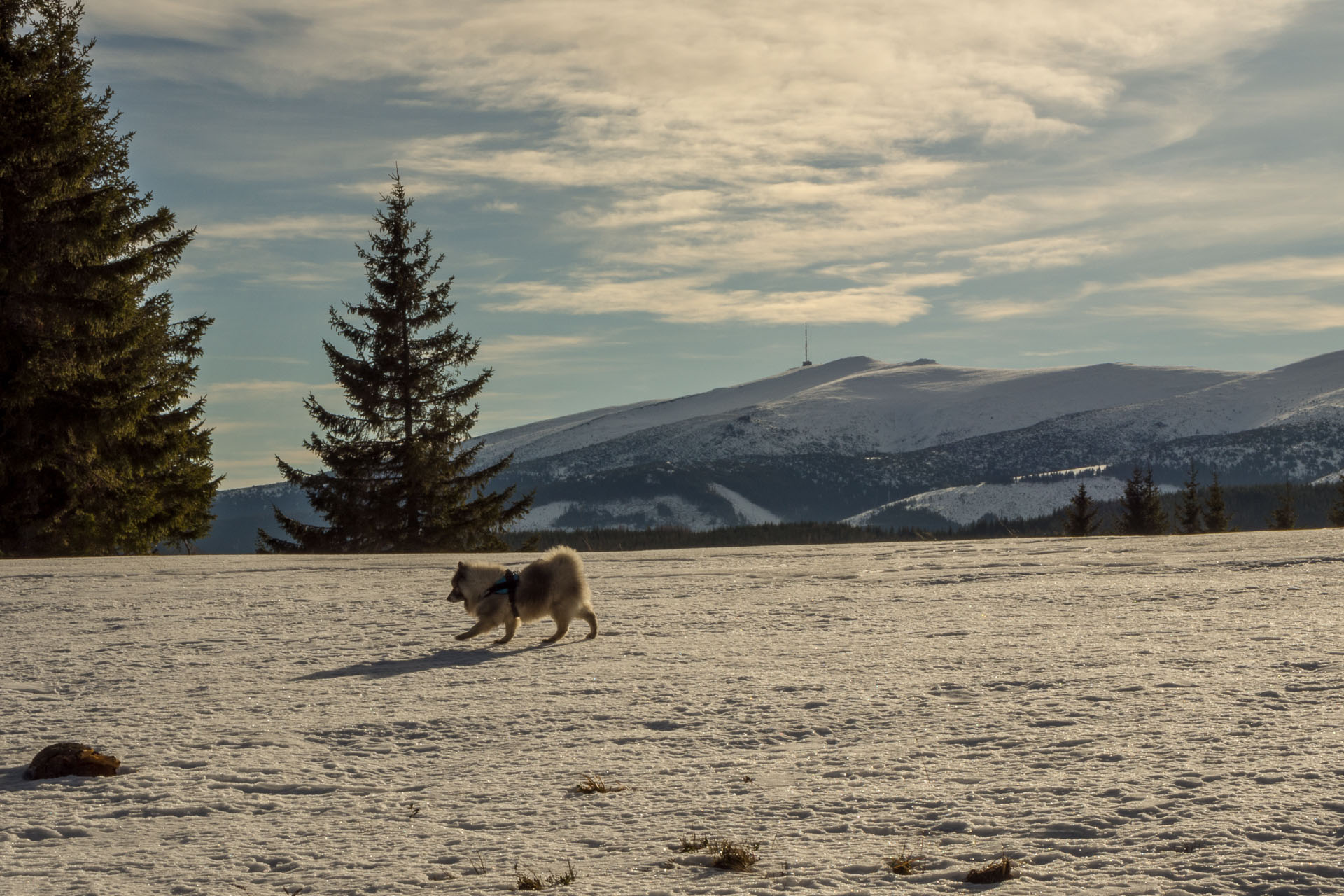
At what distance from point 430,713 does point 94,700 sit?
276 centimetres

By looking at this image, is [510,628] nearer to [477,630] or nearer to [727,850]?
[477,630]

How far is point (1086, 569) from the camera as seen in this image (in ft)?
50.4

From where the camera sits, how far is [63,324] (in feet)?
78.2

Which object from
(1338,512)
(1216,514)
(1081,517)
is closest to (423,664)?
(1081,517)

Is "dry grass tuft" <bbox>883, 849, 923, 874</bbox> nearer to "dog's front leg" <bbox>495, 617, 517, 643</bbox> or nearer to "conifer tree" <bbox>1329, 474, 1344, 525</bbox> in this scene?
"dog's front leg" <bbox>495, 617, 517, 643</bbox>

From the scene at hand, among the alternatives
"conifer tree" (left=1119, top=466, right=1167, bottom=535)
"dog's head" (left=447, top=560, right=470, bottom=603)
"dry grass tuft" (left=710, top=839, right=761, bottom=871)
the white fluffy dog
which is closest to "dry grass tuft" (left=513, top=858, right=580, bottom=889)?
"dry grass tuft" (left=710, top=839, right=761, bottom=871)

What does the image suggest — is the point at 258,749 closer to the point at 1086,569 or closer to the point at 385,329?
the point at 1086,569

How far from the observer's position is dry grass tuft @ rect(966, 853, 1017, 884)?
4.36 m

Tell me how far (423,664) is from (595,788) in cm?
447

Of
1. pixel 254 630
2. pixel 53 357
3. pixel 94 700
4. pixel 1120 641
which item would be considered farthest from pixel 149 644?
pixel 53 357

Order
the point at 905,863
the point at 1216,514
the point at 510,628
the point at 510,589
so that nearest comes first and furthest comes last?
the point at 905,863 → the point at 510,589 → the point at 510,628 → the point at 1216,514

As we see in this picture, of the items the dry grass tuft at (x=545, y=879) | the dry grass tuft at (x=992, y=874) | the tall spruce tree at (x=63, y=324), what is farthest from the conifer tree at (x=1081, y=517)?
the dry grass tuft at (x=545, y=879)

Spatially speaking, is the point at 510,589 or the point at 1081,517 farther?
the point at 1081,517

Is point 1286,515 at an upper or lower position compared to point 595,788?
lower
